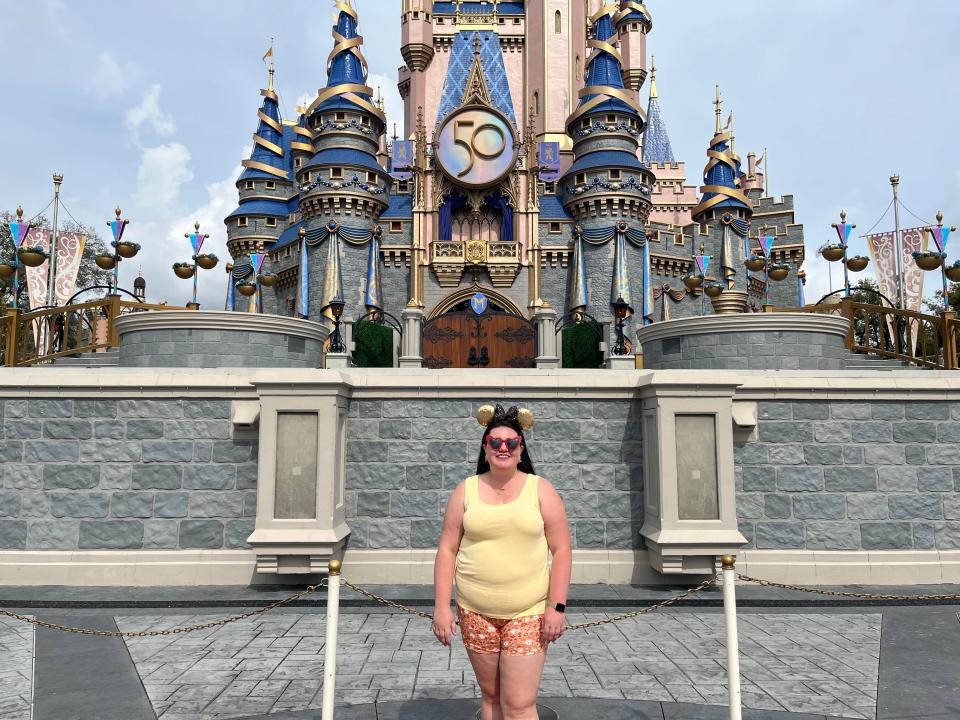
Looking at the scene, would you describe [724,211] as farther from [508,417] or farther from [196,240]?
[508,417]

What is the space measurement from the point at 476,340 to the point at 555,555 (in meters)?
19.9

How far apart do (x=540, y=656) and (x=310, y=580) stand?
483cm

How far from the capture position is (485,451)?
337 cm

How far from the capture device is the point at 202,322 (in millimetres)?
9383

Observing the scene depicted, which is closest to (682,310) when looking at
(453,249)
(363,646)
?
(453,249)

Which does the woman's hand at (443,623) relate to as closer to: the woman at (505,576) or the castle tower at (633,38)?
the woman at (505,576)

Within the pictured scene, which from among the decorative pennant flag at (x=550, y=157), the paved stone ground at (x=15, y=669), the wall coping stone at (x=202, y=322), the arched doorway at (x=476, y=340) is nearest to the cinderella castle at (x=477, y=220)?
the decorative pennant flag at (x=550, y=157)

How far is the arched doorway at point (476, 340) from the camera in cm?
2244

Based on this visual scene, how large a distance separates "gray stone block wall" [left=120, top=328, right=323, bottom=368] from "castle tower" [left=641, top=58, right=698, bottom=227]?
3919cm

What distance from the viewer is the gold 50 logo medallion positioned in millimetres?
31000

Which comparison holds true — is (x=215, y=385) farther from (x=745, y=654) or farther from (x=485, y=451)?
(x=745, y=654)

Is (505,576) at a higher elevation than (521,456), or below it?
below

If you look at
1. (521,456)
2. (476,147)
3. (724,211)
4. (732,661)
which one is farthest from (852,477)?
(724,211)

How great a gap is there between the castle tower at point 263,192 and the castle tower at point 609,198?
16.3 m
